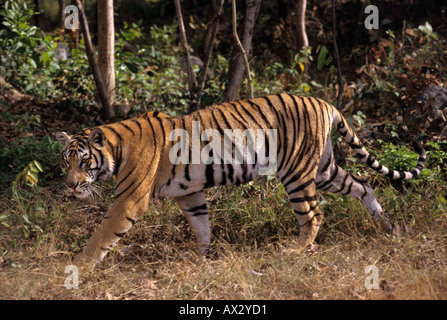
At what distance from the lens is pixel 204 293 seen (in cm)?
433

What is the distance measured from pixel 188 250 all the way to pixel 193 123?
3.94 feet

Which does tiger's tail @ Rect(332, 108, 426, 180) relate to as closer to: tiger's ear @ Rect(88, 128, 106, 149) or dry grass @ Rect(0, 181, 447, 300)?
dry grass @ Rect(0, 181, 447, 300)

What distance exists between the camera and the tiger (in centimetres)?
470

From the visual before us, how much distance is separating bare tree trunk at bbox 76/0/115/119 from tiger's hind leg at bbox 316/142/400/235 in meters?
3.28

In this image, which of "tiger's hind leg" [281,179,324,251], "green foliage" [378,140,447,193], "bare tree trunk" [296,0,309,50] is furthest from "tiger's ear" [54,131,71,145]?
"bare tree trunk" [296,0,309,50]

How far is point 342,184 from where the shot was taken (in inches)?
211

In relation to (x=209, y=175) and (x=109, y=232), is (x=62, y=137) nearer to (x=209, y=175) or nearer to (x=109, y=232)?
(x=109, y=232)

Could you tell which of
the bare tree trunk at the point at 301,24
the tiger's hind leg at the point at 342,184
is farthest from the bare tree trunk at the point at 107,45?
the tiger's hind leg at the point at 342,184

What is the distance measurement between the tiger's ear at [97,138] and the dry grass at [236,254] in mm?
979

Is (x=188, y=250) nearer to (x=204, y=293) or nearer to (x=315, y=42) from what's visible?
(x=204, y=293)

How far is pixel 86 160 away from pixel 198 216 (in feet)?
→ 3.82

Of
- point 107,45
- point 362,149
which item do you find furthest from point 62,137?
point 107,45

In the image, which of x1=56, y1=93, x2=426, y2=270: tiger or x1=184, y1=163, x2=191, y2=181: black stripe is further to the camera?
x1=184, y1=163, x2=191, y2=181: black stripe
